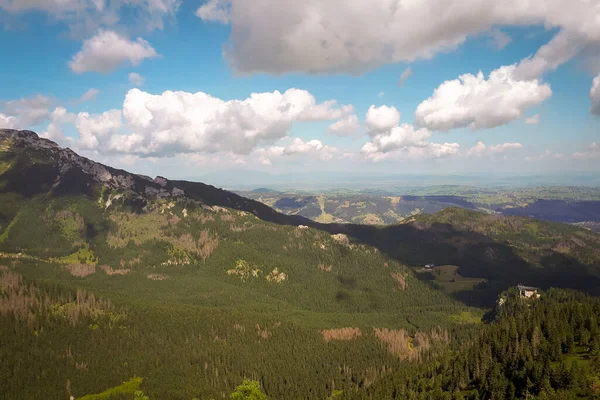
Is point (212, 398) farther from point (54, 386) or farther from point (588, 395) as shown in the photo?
point (588, 395)

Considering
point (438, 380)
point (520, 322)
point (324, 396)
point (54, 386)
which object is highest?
point (520, 322)

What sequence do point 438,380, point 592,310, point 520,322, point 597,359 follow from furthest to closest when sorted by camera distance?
point 520,322 < point 592,310 < point 438,380 < point 597,359

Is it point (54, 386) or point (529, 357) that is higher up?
point (529, 357)

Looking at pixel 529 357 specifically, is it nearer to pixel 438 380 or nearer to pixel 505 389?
pixel 505 389

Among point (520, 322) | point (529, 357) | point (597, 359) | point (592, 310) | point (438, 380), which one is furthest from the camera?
point (520, 322)

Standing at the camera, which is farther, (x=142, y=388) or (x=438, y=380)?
(x=142, y=388)

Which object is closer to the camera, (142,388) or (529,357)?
(529,357)

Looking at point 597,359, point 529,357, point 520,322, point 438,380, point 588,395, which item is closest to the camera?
point 588,395

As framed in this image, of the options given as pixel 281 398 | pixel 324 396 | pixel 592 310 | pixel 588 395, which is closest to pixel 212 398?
pixel 281 398

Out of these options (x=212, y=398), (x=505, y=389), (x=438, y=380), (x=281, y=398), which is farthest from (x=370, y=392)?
(x=212, y=398)

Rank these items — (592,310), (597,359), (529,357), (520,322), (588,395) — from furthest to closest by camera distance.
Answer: (520,322) < (592,310) < (529,357) < (597,359) < (588,395)
